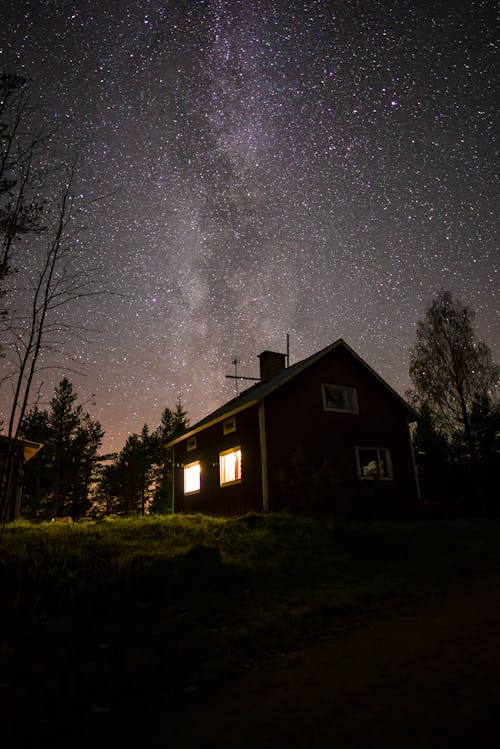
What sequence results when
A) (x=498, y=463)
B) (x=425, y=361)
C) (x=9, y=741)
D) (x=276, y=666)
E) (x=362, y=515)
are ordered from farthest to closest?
(x=498, y=463) → (x=425, y=361) → (x=362, y=515) → (x=276, y=666) → (x=9, y=741)

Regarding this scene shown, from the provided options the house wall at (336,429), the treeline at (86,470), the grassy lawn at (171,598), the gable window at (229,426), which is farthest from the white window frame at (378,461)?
the treeline at (86,470)

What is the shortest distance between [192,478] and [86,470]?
105 feet

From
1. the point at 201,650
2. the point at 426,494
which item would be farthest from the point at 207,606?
the point at 426,494

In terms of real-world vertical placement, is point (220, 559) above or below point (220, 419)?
below

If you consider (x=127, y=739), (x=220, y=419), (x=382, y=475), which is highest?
(x=220, y=419)

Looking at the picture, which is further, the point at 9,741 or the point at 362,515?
the point at 362,515

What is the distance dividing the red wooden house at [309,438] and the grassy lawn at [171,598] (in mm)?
5206

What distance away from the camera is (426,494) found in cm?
3206

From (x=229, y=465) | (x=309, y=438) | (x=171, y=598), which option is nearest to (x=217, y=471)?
(x=229, y=465)

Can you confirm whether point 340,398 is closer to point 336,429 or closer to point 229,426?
point 336,429

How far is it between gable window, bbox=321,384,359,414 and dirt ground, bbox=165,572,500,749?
503 inches

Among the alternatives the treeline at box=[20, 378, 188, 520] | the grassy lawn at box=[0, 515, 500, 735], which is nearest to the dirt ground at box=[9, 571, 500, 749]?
the grassy lawn at box=[0, 515, 500, 735]

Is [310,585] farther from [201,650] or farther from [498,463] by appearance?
[498,463]

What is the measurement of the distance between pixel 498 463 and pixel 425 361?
8.85 metres
